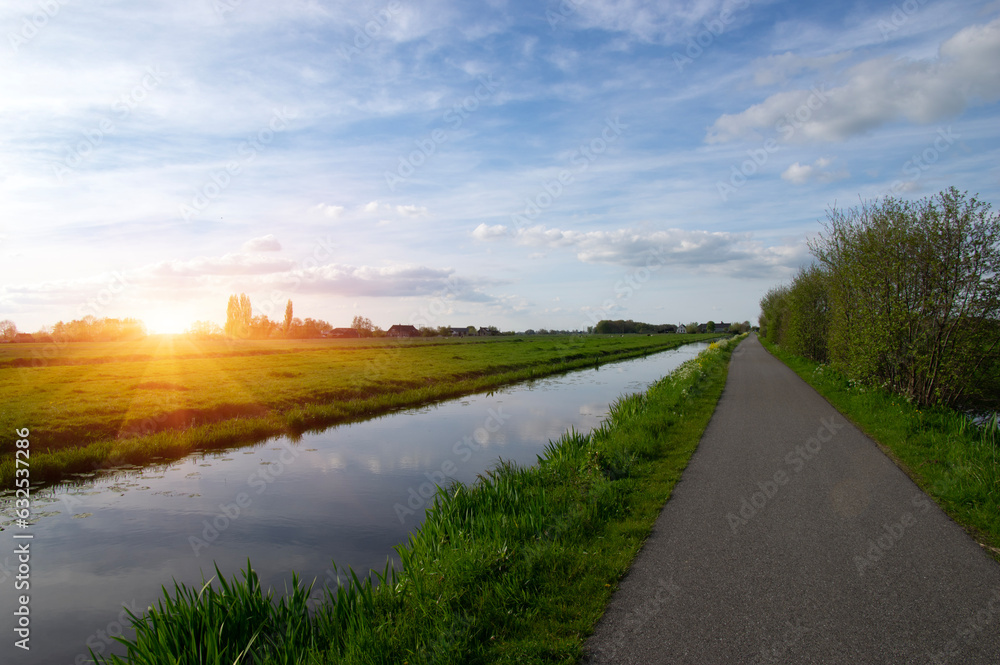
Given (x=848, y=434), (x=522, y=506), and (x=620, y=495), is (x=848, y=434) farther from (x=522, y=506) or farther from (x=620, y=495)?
(x=522, y=506)

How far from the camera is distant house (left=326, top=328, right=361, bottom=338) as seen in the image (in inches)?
4891

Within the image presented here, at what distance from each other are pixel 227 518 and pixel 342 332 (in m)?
124

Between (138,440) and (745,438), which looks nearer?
(745,438)

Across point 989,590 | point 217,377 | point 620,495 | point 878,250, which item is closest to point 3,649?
point 620,495

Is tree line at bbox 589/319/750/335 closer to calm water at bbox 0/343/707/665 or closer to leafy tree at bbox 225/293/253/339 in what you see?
leafy tree at bbox 225/293/253/339

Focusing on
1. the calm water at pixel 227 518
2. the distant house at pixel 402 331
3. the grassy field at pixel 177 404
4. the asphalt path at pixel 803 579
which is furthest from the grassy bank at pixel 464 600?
the distant house at pixel 402 331

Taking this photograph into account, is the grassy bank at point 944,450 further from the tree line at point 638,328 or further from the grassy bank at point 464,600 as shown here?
the tree line at point 638,328

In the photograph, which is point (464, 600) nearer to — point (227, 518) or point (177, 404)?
point (227, 518)

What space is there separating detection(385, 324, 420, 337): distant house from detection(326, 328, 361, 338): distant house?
776 centimetres

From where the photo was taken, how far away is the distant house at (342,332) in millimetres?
124225

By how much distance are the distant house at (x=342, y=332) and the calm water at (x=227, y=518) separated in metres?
112

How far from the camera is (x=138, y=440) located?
1361cm

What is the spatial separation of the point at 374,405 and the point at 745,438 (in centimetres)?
1345

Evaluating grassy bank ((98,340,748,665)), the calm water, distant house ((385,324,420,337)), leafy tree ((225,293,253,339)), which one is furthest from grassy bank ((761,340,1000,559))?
distant house ((385,324,420,337))
